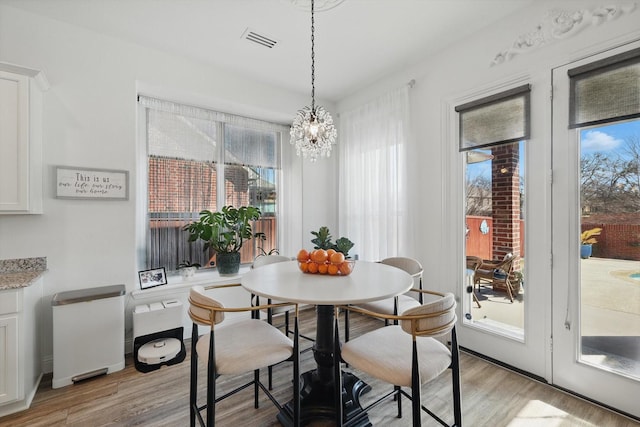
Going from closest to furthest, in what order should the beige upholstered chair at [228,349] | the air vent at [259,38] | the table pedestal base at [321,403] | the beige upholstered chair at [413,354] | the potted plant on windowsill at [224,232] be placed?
1. the beige upholstered chair at [413,354]
2. the beige upholstered chair at [228,349]
3. the table pedestal base at [321,403]
4. the air vent at [259,38]
5. the potted plant on windowsill at [224,232]

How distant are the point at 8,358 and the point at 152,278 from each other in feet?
3.83

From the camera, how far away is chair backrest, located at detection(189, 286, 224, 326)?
1.43 meters

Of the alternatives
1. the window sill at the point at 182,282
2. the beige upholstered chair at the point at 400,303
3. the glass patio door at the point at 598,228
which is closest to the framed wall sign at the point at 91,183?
the window sill at the point at 182,282

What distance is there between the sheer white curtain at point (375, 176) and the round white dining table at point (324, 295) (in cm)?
129

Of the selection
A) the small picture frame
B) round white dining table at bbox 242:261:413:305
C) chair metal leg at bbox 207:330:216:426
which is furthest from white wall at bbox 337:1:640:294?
the small picture frame

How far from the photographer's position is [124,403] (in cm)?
200

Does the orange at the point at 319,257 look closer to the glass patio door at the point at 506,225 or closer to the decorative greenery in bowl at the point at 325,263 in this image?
the decorative greenery in bowl at the point at 325,263

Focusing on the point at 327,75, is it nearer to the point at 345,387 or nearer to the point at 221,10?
the point at 221,10

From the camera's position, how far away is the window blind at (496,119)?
2.29 meters

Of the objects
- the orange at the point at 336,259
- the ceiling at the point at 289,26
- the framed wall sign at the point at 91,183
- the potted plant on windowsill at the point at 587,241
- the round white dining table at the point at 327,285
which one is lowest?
the round white dining table at the point at 327,285

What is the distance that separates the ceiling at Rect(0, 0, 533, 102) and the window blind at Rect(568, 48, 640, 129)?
0.76 meters

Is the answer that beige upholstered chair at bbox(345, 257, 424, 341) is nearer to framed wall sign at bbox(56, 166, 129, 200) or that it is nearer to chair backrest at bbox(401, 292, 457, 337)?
chair backrest at bbox(401, 292, 457, 337)

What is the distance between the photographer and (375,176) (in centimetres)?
353

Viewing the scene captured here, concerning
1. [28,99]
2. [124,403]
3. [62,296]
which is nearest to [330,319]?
[124,403]
